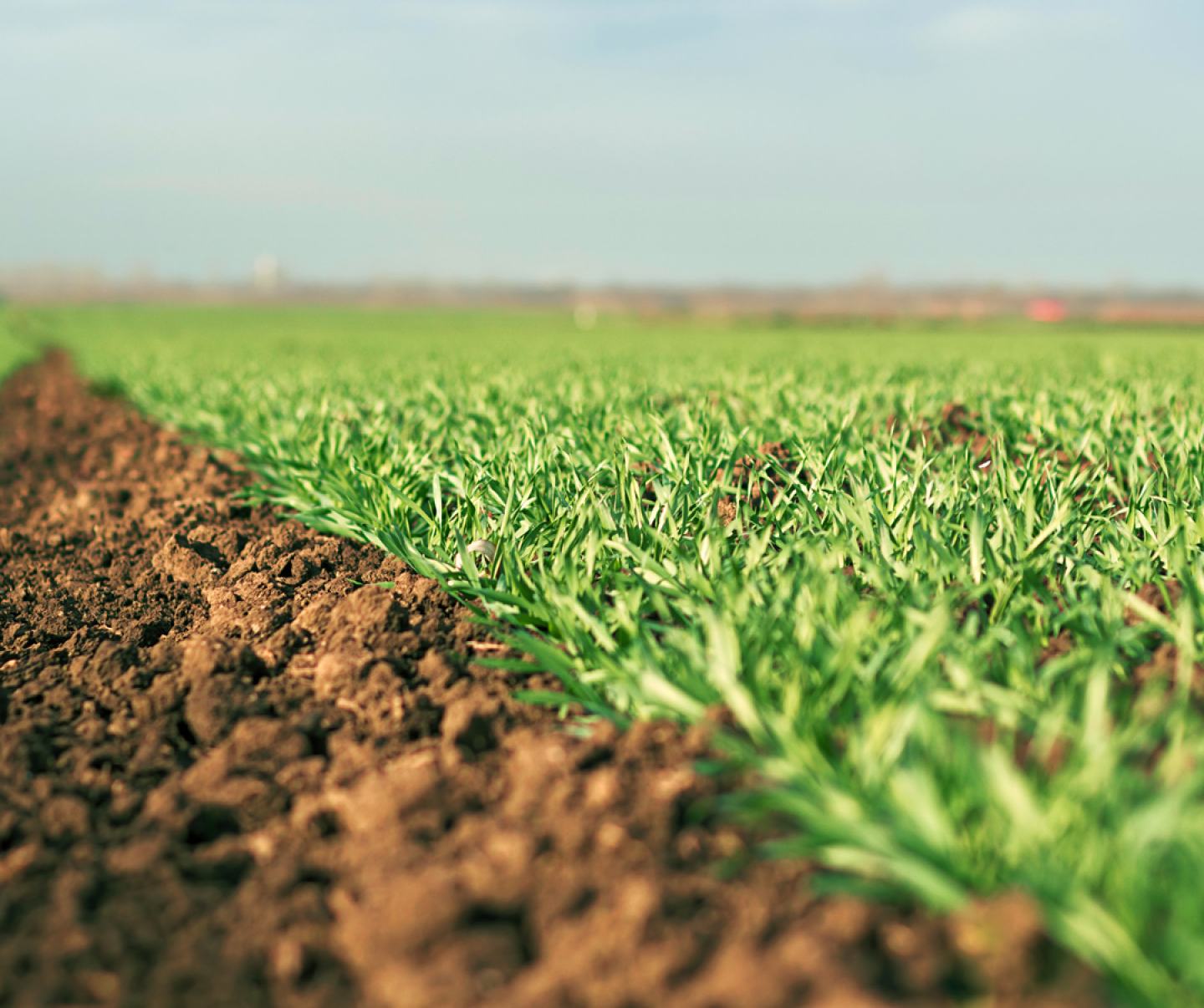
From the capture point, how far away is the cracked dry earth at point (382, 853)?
1.63 metres

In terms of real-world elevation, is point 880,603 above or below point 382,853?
above

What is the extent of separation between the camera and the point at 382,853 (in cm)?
209

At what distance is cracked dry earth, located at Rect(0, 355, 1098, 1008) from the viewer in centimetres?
163

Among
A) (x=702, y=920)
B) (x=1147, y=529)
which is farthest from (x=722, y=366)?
(x=702, y=920)

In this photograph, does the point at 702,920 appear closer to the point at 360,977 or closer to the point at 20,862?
the point at 360,977

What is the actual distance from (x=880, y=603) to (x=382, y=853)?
4.80ft

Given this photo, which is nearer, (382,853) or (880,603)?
(382,853)

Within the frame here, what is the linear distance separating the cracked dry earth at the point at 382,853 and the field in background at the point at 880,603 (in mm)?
113

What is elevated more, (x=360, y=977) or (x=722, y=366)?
(x=722, y=366)

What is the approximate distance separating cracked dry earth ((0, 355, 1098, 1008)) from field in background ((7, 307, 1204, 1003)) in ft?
0.37

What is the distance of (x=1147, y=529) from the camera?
3.43m

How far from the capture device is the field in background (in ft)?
5.48

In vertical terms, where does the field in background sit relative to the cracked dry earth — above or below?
above

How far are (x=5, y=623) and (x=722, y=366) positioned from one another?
30.9ft
